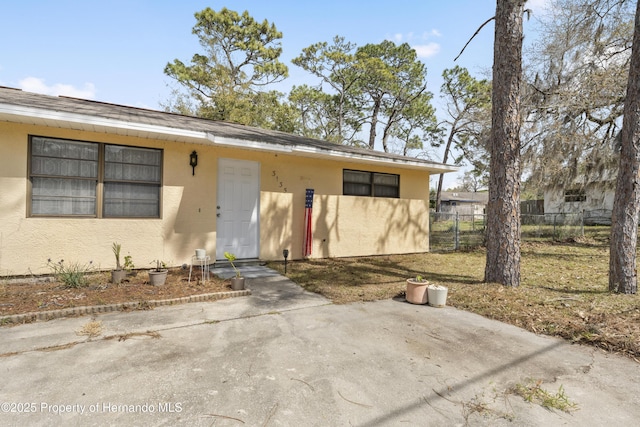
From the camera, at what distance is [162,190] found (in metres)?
6.11

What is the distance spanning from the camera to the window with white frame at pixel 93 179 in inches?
206

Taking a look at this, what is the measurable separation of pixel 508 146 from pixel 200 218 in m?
5.86

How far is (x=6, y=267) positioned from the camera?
16.4 ft

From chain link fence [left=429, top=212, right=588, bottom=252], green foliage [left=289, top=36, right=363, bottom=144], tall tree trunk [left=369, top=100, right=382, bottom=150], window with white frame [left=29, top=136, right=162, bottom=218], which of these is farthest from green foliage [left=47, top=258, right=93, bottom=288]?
tall tree trunk [left=369, top=100, right=382, bottom=150]

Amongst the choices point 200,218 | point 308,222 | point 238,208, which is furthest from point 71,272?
point 308,222

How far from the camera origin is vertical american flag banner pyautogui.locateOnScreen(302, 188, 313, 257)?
7801 millimetres

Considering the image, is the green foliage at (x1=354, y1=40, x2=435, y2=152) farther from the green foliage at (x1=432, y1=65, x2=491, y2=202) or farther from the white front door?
the white front door

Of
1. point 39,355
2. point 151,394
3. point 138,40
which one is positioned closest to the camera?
point 151,394

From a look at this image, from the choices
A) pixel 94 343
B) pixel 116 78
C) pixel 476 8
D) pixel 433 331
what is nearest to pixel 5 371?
pixel 94 343

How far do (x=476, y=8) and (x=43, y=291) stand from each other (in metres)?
9.63

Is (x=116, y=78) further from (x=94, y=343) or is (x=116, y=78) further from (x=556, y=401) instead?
(x=556, y=401)

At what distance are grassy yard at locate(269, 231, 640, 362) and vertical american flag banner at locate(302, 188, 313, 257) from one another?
15.4 inches

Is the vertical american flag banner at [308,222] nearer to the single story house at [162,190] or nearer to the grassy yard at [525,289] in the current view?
the single story house at [162,190]

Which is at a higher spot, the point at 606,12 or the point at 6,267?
the point at 606,12
